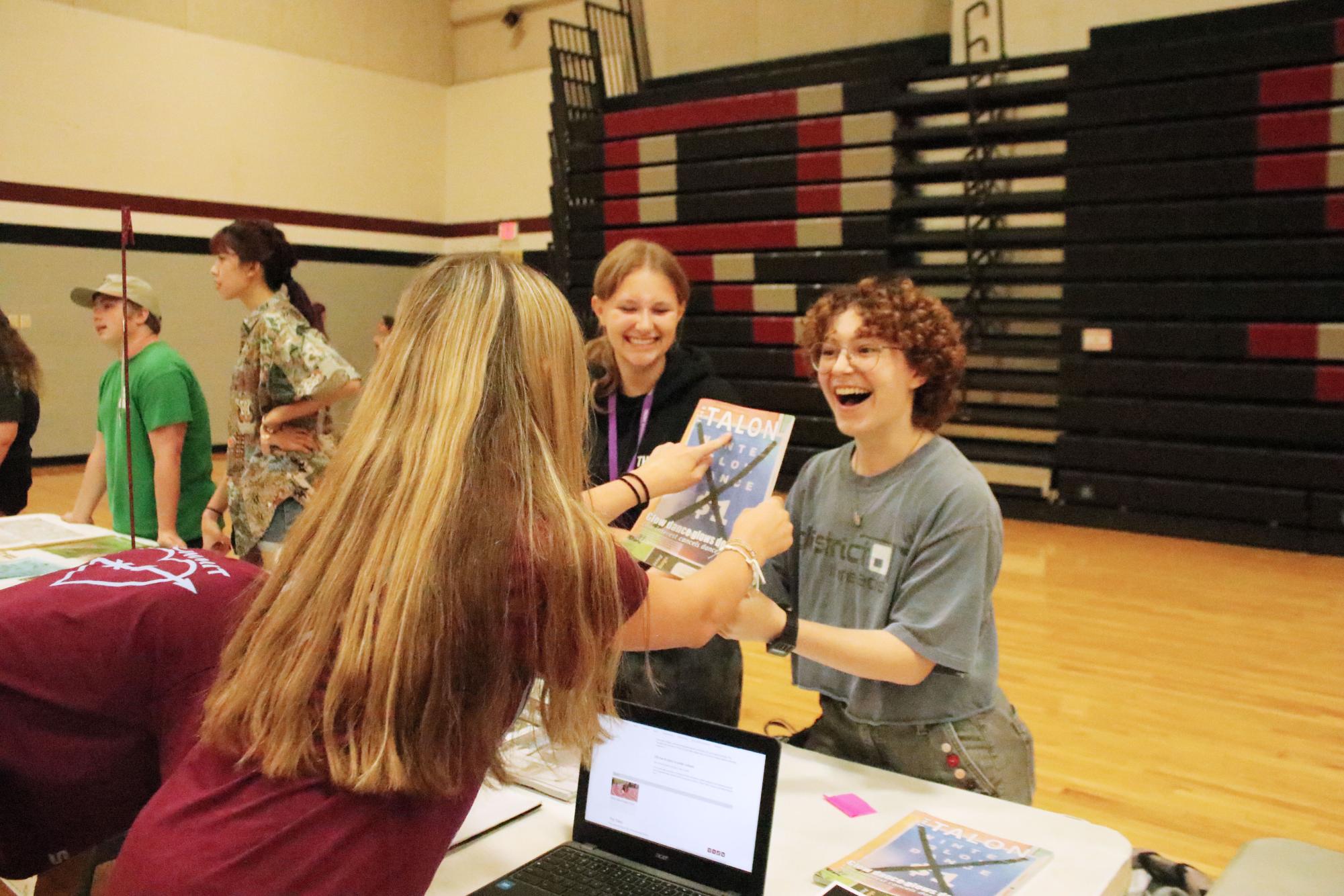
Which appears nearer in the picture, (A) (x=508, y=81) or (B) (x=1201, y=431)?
(B) (x=1201, y=431)

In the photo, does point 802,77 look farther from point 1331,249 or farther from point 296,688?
point 296,688

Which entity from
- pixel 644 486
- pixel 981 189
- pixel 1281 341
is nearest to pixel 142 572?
pixel 644 486

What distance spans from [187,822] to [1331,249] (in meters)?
6.84

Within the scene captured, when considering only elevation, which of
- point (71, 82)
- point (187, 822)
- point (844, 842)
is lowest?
point (844, 842)

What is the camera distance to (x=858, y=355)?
1872 millimetres

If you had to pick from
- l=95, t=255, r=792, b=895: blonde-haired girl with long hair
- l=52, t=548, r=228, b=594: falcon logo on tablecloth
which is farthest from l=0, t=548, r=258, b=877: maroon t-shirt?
l=95, t=255, r=792, b=895: blonde-haired girl with long hair

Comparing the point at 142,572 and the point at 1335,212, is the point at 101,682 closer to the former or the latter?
the point at 142,572

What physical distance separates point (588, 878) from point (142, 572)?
65cm

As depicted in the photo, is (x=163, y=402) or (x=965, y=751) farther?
(x=163, y=402)

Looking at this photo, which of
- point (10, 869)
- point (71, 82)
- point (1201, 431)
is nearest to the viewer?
A: point (10, 869)

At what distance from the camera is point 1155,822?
9.73 feet

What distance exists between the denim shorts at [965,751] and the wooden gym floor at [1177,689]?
49.6 inches

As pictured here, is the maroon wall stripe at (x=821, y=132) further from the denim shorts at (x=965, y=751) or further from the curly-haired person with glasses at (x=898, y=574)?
the denim shorts at (x=965, y=751)

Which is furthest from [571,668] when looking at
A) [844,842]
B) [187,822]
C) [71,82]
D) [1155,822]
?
[71,82]
